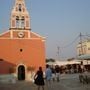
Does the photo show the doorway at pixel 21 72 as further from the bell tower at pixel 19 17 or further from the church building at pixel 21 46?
the bell tower at pixel 19 17

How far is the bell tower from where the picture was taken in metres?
41.7

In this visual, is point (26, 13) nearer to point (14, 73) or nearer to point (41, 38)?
point (41, 38)

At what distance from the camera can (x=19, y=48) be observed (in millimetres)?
41781

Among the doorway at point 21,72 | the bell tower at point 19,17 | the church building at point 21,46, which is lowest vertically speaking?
the doorway at point 21,72

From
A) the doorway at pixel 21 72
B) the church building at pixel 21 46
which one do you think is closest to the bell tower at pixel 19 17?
the church building at pixel 21 46

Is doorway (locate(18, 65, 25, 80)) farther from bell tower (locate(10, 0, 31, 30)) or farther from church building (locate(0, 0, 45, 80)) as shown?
bell tower (locate(10, 0, 31, 30))

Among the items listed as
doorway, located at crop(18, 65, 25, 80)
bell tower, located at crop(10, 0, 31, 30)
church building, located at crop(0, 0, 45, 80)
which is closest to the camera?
church building, located at crop(0, 0, 45, 80)

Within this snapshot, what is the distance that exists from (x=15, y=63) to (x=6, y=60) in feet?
4.31

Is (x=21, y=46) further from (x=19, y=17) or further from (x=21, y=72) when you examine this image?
(x=19, y=17)

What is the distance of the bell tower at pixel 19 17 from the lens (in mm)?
41659

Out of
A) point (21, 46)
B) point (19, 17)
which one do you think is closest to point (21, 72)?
point (21, 46)

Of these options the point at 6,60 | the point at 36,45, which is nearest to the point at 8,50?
the point at 6,60

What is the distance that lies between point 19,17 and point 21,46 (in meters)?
4.04

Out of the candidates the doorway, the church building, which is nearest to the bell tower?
the church building
